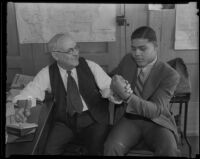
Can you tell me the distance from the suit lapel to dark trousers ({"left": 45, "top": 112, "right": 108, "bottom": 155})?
0.82 feet

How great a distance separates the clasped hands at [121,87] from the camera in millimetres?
1106

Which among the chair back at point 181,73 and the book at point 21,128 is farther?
the chair back at point 181,73

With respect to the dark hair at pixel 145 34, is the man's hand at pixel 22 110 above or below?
below

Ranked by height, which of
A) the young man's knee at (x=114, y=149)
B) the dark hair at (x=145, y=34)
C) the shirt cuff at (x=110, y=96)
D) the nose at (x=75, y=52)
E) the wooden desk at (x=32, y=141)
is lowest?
the young man's knee at (x=114, y=149)

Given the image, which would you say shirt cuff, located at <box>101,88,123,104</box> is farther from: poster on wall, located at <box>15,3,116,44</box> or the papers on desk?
the papers on desk

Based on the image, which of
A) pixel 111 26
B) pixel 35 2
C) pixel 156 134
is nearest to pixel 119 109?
pixel 156 134

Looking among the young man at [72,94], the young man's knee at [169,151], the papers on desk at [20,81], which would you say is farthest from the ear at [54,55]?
the young man's knee at [169,151]

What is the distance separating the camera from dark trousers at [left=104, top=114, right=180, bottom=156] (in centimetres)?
113

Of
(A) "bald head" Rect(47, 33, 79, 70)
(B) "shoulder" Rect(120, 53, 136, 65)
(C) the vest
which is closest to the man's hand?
(C) the vest

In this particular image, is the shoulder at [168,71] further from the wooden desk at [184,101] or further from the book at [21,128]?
the book at [21,128]

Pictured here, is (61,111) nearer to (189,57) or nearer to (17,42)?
(17,42)

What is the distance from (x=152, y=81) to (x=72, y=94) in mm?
354

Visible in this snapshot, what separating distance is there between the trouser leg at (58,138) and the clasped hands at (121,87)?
1.00 ft

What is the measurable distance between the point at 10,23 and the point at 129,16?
51 centimetres
